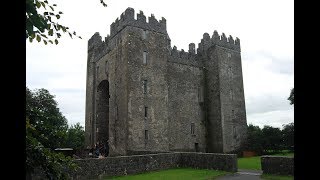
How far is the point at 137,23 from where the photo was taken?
3045cm

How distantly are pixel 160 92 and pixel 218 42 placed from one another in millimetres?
10335

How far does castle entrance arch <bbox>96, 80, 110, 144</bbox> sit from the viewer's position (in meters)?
35.3

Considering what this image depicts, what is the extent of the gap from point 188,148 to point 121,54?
12262mm

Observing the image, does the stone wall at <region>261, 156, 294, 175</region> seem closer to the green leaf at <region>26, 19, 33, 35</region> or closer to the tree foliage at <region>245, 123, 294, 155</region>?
the green leaf at <region>26, 19, 33, 35</region>

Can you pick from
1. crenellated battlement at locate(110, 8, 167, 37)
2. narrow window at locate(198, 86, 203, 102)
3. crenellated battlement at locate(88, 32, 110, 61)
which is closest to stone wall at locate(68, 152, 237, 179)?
crenellated battlement at locate(110, 8, 167, 37)

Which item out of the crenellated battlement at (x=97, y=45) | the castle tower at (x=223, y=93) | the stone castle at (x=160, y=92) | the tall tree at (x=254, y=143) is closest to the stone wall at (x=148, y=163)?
the stone castle at (x=160, y=92)

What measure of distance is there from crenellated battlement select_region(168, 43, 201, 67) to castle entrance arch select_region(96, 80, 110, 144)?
8.00 meters

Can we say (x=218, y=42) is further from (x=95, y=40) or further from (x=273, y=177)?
(x=273, y=177)

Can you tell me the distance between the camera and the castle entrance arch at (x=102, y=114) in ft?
116

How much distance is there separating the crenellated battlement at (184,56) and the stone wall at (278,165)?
19.7 metres

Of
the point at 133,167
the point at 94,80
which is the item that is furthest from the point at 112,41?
the point at 133,167

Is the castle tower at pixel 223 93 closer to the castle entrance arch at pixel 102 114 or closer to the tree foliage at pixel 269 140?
the tree foliage at pixel 269 140

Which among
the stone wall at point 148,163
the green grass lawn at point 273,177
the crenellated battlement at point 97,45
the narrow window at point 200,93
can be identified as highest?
the crenellated battlement at point 97,45
